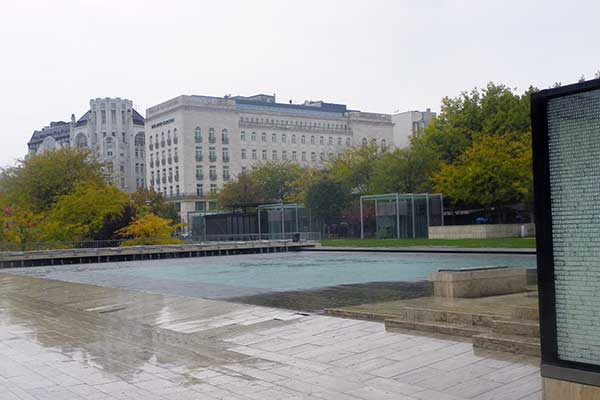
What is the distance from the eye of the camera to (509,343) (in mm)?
8211

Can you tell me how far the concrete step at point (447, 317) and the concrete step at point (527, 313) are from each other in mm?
437

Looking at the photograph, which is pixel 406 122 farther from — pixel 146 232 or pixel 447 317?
pixel 447 317

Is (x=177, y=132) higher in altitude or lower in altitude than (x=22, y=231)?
higher

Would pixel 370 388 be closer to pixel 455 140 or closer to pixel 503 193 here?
pixel 503 193

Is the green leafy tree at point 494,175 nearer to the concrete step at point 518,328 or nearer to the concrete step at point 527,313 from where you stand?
the concrete step at point 527,313

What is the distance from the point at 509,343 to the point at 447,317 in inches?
76.0

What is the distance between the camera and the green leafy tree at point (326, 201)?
58.7m

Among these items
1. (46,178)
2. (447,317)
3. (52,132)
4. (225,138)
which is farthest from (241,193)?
(52,132)

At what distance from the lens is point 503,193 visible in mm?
44219

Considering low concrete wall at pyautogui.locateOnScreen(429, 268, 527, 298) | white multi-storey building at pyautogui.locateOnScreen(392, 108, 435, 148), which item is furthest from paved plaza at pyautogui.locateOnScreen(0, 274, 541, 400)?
white multi-storey building at pyautogui.locateOnScreen(392, 108, 435, 148)

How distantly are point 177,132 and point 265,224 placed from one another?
46587mm

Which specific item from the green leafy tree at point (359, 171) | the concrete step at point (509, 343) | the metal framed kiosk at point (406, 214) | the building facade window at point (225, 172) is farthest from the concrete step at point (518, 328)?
the building facade window at point (225, 172)

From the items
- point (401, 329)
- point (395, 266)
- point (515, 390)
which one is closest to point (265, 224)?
point (395, 266)

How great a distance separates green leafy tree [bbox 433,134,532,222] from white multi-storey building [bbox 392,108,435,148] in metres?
72.6
